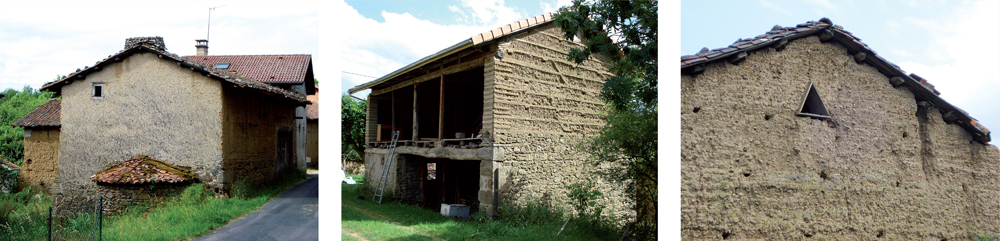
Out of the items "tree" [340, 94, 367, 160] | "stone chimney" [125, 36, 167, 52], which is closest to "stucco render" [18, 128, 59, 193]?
"stone chimney" [125, 36, 167, 52]

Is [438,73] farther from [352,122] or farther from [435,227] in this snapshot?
[352,122]

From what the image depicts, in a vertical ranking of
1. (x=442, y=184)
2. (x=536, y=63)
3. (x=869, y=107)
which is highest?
(x=536, y=63)

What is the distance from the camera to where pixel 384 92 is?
752 cm

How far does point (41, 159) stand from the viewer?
559 centimetres

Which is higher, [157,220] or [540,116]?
[540,116]

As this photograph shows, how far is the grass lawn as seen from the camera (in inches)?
185

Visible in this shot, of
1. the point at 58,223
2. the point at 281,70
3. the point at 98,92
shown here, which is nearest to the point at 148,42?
the point at 98,92

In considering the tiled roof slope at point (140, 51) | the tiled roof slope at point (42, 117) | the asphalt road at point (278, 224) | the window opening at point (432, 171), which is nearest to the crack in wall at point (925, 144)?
the asphalt road at point (278, 224)

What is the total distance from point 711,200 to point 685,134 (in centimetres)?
61

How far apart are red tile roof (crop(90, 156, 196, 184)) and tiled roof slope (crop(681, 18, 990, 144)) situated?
21.2ft

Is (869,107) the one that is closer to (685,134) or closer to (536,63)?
(685,134)

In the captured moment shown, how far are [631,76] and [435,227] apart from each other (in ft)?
10.7

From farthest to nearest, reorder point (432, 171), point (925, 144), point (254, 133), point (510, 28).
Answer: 1. point (432, 171)
2. point (254, 133)
3. point (510, 28)
4. point (925, 144)

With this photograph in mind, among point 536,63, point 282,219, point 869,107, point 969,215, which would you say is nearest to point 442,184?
point 536,63
